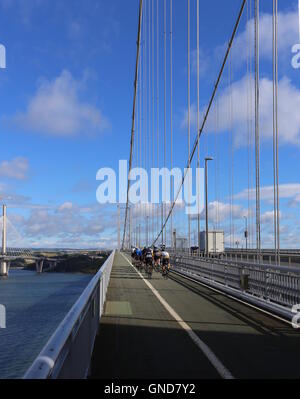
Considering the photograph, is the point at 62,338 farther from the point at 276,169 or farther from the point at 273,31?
the point at 273,31

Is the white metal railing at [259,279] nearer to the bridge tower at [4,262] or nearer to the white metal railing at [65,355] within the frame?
the white metal railing at [65,355]

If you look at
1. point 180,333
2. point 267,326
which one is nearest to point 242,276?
point 267,326

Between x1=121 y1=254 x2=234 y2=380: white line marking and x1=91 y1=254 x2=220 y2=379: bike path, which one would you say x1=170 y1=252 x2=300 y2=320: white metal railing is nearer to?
x1=121 y1=254 x2=234 y2=380: white line marking

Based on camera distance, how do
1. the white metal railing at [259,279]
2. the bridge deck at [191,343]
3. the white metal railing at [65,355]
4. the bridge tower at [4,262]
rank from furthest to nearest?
the bridge tower at [4,262]
the white metal railing at [259,279]
the bridge deck at [191,343]
the white metal railing at [65,355]

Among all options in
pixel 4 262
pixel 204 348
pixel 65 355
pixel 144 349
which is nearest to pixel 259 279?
pixel 204 348

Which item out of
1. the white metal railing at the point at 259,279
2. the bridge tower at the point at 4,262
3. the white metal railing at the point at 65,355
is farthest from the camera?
the bridge tower at the point at 4,262

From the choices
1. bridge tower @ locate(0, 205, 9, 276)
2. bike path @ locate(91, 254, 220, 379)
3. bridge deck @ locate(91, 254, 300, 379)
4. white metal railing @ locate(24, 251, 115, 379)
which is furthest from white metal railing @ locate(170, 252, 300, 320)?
bridge tower @ locate(0, 205, 9, 276)

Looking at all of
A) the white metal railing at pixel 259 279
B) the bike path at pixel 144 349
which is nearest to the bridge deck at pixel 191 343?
the bike path at pixel 144 349

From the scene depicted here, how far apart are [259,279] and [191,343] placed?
19.9 feet

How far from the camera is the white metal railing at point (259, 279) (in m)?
10.7

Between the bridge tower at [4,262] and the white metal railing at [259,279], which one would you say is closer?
the white metal railing at [259,279]

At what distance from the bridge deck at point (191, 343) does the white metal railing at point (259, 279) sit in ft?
2.34

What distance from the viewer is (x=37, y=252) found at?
15600 cm

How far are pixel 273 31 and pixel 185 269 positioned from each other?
1536 cm
